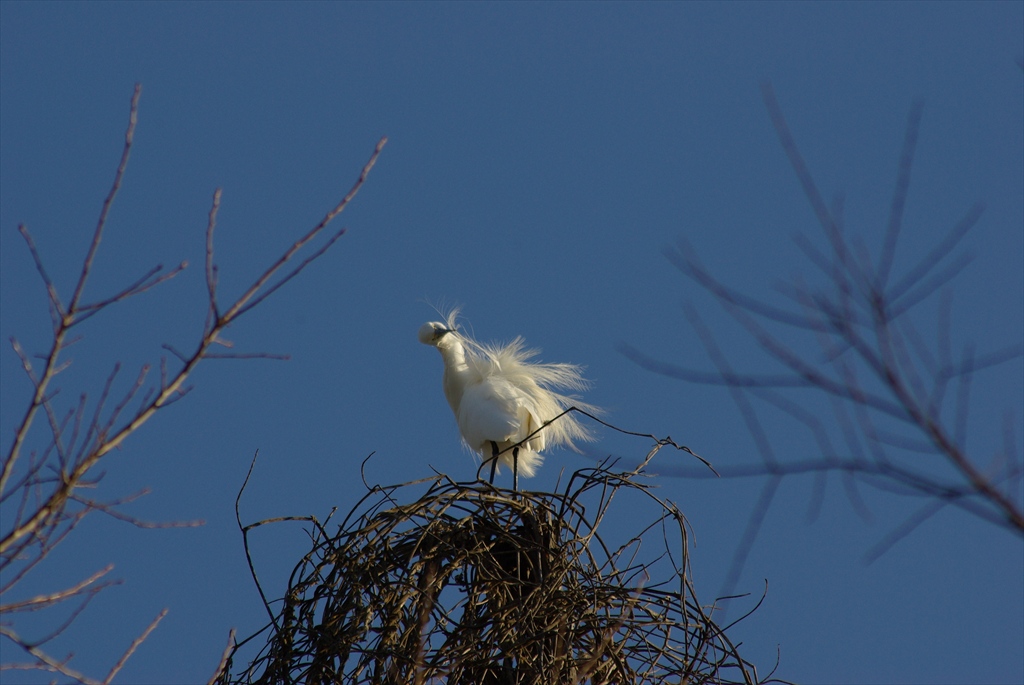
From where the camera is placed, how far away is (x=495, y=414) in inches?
213

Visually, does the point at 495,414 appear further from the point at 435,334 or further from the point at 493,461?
the point at 435,334

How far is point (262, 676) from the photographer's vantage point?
2879 mm

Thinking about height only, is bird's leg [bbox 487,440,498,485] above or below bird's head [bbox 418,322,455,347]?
below

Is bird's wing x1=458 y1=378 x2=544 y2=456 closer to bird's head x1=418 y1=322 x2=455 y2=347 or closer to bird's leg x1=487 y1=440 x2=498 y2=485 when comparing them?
bird's leg x1=487 y1=440 x2=498 y2=485

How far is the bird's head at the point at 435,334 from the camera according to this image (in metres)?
5.86

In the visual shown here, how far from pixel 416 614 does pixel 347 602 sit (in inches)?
7.5

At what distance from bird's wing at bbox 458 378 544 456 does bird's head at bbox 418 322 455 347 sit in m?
0.45

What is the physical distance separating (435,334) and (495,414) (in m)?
0.71

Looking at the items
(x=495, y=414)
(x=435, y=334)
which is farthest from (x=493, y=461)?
(x=435, y=334)

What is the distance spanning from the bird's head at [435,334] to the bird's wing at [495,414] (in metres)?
0.45

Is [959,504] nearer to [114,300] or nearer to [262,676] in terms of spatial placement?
[114,300]

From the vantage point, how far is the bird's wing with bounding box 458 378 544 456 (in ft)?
17.6

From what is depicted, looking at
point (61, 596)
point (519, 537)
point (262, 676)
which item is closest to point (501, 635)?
point (519, 537)

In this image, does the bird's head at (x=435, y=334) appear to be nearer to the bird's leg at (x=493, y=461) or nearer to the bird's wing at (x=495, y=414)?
the bird's wing at (x=495, y=414)
